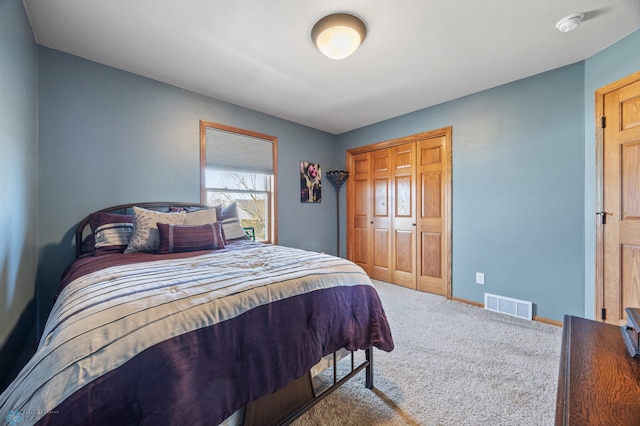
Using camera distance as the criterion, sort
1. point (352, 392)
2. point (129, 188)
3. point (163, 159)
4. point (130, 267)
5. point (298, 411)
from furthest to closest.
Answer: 1. point (163, 159)
2. point (129, 188)
3. point (352, 392)
4. point (130, 267)
5. point (298, 411)

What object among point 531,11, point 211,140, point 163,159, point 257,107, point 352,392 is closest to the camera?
point 352,392

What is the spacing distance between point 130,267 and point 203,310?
2.75 feet

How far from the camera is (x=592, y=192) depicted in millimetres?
2283

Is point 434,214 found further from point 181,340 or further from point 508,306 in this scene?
point 181,340

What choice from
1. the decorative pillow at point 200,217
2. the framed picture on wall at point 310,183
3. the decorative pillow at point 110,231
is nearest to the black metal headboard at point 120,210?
the decorative pillow at point 110,231

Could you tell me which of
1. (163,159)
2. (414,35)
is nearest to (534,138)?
(414,35)

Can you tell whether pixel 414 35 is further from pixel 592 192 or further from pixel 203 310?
pixel 203 310

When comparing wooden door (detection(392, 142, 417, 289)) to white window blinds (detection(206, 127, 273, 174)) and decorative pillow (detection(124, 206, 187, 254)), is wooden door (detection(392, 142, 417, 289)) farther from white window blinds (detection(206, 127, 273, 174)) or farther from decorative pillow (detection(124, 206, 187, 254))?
decorative pillow (detection(124, 206, 187, 254))

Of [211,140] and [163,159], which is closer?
[163,159]

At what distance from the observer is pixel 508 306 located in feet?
9.16

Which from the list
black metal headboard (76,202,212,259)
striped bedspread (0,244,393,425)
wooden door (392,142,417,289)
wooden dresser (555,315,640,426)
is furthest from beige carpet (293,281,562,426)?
black metal headboard (76,202,212,259)

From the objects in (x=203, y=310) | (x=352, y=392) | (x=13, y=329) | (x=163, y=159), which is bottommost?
(x=352, y=392)

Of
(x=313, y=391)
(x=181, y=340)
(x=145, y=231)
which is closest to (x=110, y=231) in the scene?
(x=145, y=231)

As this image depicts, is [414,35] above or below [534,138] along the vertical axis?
above
